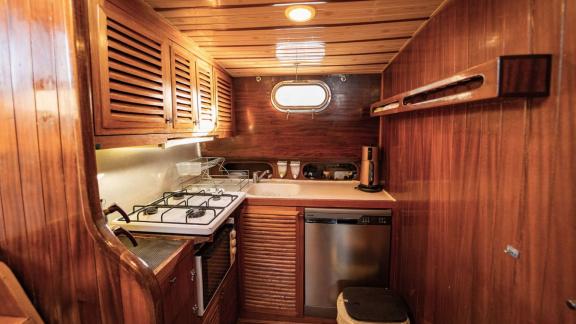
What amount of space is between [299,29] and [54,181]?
128 centimetres

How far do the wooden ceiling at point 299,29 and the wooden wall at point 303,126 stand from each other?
0.39 m

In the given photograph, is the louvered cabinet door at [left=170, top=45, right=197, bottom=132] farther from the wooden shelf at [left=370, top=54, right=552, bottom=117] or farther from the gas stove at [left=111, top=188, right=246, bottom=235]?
the wooden shelf at [left=370, top=54, right=552, bottom=117]

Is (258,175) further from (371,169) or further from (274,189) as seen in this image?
(371,169)

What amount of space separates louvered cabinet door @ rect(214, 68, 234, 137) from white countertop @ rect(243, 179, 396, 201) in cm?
57

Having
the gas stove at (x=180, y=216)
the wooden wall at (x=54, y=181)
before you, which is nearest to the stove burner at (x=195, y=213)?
the gas stove at (x=180, y=216)

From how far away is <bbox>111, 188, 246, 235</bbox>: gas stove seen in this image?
4.33 feet

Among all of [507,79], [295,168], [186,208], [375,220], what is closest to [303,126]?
[295,168]

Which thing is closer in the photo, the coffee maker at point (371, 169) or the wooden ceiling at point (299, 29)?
the wooden ceiling at point (299, 29)

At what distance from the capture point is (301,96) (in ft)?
8.42


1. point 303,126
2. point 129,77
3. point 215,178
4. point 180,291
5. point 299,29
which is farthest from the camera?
point 215,178

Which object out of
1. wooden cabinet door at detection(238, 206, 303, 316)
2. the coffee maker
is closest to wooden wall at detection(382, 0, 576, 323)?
the coffee maker

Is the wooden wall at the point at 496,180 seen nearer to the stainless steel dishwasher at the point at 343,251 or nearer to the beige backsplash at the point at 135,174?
the stainless steel dishwasher at the point at 343,251

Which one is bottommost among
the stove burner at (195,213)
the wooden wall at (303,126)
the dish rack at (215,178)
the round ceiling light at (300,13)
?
the stove burner at (195,213)

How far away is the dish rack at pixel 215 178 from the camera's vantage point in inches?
89.8
